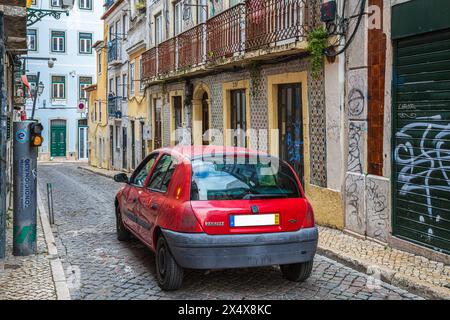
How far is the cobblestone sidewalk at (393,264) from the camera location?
6062mm

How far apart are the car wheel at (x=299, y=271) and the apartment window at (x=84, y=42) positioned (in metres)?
42.7

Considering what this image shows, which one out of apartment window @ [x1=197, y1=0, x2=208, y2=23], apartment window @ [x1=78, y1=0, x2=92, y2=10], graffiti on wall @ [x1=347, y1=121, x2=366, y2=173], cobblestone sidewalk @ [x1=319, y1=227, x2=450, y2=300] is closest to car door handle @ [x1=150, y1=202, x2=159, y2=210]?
cobblestone sidewalk @ [x1=319, y1=227, x2=450, y2=300]

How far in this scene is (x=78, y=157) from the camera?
46.6 meters

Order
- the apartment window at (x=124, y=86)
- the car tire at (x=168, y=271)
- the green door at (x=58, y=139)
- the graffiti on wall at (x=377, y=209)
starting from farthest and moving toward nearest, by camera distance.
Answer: the green door at (x=58, y=139), the apartment window at (x=124, y=86), the graffiti on wall at (x=377, y=209), the car tire at (x=168, y=271)

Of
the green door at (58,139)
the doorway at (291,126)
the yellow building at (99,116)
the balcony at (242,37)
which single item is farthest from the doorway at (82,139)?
the doorway at (291,126)

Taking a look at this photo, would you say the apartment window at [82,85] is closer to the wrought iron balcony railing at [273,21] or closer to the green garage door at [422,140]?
the wrought iron balcony railing at [273,21]

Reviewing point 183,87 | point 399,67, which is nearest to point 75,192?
point 183,87

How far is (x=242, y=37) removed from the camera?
44.1ft

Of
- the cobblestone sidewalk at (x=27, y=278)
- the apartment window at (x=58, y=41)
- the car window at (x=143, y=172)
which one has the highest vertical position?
the apartment window at (x=58, y=41)

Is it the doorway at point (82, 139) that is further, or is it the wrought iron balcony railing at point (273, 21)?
the doorway at point (82, 139)

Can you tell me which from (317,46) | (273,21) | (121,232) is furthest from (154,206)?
(273,21)

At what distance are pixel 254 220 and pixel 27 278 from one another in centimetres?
284

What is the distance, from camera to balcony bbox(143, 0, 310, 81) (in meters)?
10.9

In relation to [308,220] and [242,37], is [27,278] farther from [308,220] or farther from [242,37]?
[242,37]
